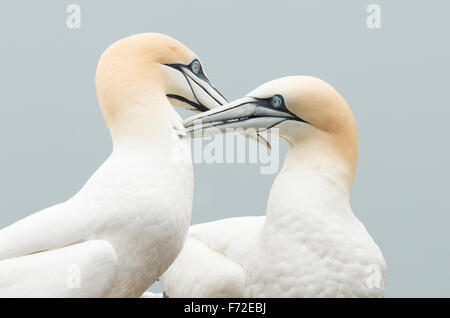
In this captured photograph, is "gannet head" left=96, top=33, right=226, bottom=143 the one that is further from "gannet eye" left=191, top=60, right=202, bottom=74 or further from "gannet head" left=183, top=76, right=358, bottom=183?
"gannet head" left=183, top=76, right=358, bottom=183

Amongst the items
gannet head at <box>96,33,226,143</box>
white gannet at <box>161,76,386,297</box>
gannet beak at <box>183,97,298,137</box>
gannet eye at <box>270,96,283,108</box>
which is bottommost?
white gannet at <box>161,76,386,297</box>

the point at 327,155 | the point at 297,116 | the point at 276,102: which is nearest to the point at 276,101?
the point at 276,102

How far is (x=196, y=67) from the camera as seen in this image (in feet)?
13.9

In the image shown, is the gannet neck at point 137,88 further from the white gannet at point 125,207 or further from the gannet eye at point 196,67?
the gannet eye at point 196,67

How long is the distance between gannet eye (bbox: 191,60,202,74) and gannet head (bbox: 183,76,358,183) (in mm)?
261

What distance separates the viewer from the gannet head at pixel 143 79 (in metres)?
3.91

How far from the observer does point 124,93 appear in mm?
3914

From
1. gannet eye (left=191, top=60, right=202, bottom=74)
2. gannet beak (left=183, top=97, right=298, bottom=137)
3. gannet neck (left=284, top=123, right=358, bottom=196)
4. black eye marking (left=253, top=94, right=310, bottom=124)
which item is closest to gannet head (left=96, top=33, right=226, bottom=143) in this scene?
gannet eye (left=191, top=60, right=202, bottom=74)

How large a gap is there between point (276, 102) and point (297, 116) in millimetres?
140

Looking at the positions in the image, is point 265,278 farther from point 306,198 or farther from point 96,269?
point 96,269

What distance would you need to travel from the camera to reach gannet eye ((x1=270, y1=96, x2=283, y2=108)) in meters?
4.16

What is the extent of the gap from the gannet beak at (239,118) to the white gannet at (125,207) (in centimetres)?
15

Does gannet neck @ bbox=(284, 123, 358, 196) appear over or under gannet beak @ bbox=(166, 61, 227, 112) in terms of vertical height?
under

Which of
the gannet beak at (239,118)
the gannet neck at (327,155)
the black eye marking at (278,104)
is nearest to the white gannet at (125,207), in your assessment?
the gannet beak at (239,118)
